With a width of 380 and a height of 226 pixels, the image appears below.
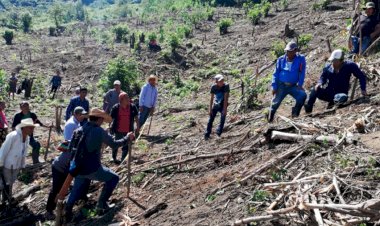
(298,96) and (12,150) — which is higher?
(298,96)

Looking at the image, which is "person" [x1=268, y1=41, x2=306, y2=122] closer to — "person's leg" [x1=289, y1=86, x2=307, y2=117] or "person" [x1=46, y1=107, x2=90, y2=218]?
"person's leg" [x1=289, y1=86, x2=307, y2=117]

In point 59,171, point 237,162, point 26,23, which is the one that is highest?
point 237,162

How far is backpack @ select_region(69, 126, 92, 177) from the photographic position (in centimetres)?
694

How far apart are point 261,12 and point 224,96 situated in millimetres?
22914

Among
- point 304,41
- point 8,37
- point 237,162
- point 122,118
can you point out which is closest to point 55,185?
point 122,118

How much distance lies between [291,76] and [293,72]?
0.08m

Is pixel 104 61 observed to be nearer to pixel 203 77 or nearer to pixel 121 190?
pixel 203 77

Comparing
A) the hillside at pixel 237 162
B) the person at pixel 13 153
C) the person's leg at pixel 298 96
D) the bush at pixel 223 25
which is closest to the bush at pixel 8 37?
the hillside at pixel 237 162

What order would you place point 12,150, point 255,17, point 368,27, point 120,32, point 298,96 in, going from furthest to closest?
point 120,32 → point 255,17 → point 368,27 → point 298,96 → point 12,150

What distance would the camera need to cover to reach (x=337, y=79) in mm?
8766

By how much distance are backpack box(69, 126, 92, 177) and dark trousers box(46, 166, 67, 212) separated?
0.80 m

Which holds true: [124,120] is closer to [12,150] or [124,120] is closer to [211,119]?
[211,119]

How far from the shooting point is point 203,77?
2289 cm

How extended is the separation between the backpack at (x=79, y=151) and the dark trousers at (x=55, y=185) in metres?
0.80
